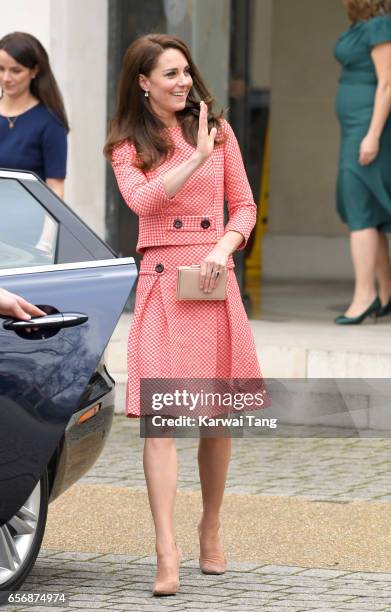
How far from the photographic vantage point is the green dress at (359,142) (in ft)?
33.8

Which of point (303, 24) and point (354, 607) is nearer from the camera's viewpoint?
point (354, 607)

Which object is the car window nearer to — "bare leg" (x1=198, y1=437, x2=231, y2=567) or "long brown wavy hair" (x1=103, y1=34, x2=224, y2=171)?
"long brown wavy hair" (x1=103, y1=34, x2=224, y2=171)

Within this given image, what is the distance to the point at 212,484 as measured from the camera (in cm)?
615

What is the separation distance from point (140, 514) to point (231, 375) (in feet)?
4.39

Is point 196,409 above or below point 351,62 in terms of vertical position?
below

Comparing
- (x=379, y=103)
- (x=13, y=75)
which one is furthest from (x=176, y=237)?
(x=379, y=103)

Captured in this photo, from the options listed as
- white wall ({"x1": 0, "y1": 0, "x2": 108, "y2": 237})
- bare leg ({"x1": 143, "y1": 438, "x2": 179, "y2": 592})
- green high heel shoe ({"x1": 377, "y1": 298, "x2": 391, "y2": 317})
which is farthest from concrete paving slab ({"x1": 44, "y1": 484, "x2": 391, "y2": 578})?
white wall ({"x1": 0, "y1": 0, "x2": 108, "y2": 237})

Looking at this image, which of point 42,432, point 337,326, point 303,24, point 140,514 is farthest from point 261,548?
point 303,24

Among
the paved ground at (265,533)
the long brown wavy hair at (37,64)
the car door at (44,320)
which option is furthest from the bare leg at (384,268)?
the car door at (44,320)

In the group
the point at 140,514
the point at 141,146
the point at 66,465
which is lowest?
the point at 140,514

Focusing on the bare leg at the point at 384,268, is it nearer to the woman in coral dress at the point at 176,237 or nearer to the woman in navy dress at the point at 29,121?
the woman in navy dress at the point at 29,121

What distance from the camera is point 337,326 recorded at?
1068 centimetres

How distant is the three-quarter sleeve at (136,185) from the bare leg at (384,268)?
4.83 meters

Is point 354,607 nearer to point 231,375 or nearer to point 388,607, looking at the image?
point 388,607
